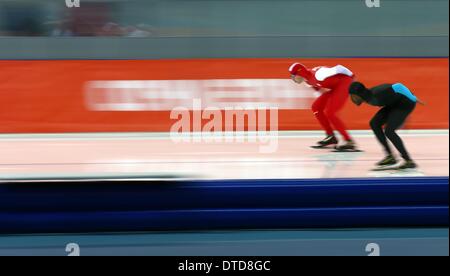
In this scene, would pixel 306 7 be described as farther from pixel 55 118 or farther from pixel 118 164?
pixel 118 164

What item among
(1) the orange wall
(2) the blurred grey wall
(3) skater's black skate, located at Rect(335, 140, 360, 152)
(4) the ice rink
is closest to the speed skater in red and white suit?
(3) skater's black skate, located at Rect(335, 140, 360, 152)

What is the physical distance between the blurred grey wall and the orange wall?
10cm

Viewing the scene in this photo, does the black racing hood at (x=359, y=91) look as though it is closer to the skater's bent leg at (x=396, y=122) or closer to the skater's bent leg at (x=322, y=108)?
the skater's bent leg at (x=396, y=122)

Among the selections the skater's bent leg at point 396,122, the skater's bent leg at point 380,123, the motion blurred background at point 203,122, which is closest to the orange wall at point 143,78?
the motion blurred background at point 203,122

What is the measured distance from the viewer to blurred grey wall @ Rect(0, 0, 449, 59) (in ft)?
23.7

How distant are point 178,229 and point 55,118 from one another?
290cm

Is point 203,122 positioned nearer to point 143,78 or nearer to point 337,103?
point 143,78

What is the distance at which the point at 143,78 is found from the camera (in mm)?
7105

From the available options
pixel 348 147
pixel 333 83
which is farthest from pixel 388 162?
pixel 333 83

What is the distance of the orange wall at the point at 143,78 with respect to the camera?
6.83 meters

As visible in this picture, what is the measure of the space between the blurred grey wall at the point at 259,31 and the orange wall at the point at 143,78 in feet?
0.33

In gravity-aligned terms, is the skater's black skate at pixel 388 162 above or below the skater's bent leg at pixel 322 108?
below

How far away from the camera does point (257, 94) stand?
7.02m

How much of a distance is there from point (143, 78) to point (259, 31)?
1.31 metres
